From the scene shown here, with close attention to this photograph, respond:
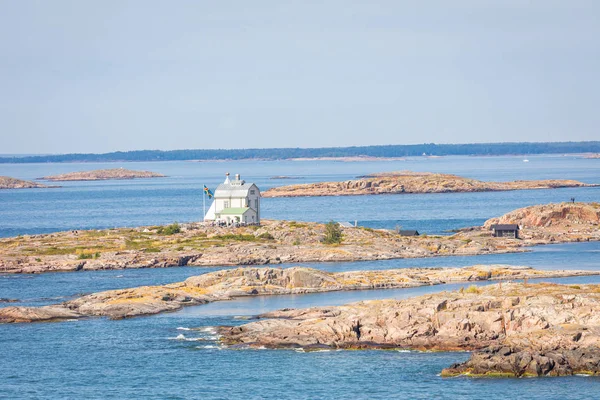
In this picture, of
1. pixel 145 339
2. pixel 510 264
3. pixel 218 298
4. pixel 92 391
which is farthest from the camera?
pixel 510 264

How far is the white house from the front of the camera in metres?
109

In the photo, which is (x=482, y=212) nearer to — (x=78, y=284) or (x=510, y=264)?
(x=510, y=264)

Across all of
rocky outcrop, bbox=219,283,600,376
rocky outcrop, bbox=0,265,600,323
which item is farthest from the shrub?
rocky outcrop, bbox=219,283,600,376

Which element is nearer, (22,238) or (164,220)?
(22,238)

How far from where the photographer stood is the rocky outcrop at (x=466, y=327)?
4881cm

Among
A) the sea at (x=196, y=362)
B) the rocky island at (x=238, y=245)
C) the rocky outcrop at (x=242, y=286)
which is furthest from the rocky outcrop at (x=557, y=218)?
the rocky outcrop at (x=242, y=286)

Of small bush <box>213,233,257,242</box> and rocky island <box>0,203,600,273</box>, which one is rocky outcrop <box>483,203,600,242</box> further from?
small bush <box>213,233,257,242</box>

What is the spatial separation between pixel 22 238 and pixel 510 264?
4719 centimetres

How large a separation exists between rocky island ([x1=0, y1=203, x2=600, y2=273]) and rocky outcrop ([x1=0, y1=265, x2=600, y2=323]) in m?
15.4

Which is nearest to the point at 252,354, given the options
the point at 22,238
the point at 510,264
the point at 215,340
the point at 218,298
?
the point at 215,340

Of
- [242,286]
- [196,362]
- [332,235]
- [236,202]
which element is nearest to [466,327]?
[196,362]

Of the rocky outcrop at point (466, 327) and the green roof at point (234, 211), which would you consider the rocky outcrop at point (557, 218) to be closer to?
the green roof at point (234, 211)

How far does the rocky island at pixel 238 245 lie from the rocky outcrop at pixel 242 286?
15376 millimetres

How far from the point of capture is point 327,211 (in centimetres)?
16638
